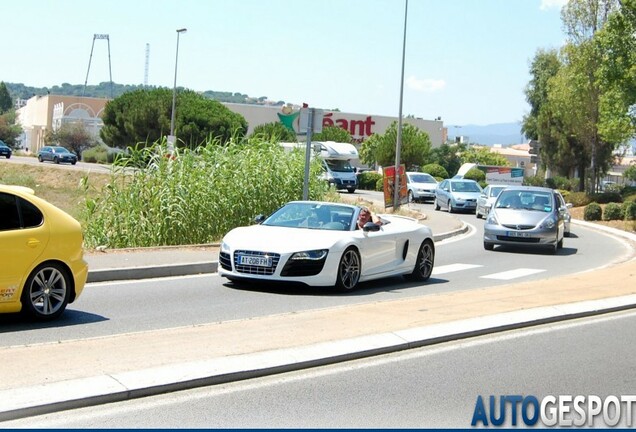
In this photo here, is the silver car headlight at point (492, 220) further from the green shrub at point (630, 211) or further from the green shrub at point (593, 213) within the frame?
the green shrub at point (593, 213)

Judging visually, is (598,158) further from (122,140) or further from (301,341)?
(301,341)

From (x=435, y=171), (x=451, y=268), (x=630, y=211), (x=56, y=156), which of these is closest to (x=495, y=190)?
(x=630, y=211)

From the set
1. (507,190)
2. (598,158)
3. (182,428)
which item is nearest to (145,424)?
(182,428)

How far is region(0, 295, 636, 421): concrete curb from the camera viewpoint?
287 inches

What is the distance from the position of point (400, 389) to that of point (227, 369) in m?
1.49

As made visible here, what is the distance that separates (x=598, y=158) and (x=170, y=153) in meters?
44.2

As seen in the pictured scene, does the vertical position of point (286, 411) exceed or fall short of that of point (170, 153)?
it falls short

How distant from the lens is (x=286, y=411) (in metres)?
7.50

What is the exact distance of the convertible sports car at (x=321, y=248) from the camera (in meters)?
14.3

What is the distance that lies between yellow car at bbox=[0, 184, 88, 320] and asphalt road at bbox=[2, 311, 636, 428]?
3504 millimetres

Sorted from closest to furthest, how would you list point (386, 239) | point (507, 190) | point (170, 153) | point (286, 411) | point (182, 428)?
point (182, 428)
point (286, 411)
point (386, 239)
point (170, 153)
point (507, 190)

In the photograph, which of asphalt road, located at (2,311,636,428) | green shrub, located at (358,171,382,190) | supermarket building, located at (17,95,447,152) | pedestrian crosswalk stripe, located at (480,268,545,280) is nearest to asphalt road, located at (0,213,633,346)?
pedestrian crosswalk stripe, located at (480,268,545,280)

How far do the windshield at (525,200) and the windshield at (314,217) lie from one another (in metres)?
10.3

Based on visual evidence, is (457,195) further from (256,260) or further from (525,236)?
(256,260)
